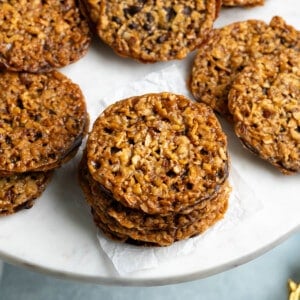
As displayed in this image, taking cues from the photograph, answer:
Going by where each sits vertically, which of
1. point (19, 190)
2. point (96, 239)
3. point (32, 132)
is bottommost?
point (96, 239)

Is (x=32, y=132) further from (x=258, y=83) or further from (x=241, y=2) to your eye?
(x=241, y=2)

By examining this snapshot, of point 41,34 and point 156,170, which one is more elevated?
point 41,34

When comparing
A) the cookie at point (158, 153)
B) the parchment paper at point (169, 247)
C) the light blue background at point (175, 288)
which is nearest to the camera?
the cookie at point (158, 153)

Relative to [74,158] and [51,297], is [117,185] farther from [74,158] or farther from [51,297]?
[51,297]

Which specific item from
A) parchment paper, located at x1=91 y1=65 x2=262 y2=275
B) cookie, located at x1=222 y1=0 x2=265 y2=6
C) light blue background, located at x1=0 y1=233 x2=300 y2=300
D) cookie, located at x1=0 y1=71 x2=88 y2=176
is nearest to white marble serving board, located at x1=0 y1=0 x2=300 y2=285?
parchment paper, located at x1=91 y1=65 x2=262 y2=275

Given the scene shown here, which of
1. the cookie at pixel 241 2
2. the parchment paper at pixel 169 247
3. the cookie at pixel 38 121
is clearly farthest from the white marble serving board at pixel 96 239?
the cookie at pixel 241 2

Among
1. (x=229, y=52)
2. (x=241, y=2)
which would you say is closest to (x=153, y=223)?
(x=229, y=52)

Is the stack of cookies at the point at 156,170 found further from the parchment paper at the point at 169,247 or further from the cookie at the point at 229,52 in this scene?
the cookie at the point at 229,52
